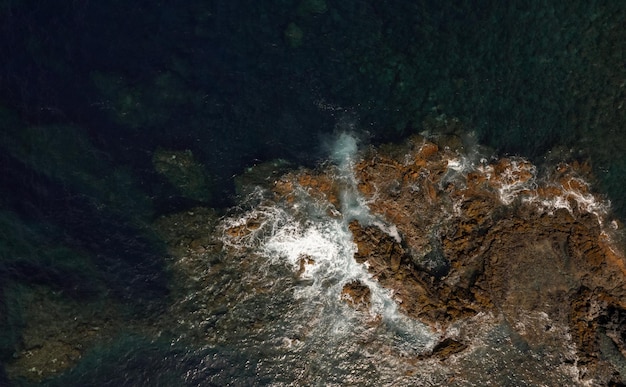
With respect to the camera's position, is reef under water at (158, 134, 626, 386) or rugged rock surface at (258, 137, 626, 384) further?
reef under water at (158, 134, 626, 386)

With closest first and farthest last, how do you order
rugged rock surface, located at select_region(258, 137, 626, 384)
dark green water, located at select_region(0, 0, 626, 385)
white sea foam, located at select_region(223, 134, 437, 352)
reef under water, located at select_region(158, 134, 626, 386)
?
rugged rock surface, located at select_region(258, 137, 626, 384), reef under water, located at select_region(158, 134, 626, 386), dark green water, located at select_region(0, 0, 626, 385), white sea foam, located at select_region(223, 134, 437, 352)

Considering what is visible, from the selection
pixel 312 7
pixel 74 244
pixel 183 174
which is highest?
pixel 312 7

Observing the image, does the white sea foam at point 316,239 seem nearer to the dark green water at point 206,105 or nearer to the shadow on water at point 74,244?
the dark green water at point 206,105

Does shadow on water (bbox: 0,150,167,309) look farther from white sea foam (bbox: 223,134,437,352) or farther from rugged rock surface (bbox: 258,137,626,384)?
rugged rock surface (bbox: 258,137,626,384)

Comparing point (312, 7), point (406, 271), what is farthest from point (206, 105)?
point (406, 271)

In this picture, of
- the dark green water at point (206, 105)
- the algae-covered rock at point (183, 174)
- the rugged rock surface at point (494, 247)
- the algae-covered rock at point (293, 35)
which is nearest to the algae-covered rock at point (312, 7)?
the dark green water at point (206, 105)

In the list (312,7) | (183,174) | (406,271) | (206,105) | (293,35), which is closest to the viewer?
(406,271)

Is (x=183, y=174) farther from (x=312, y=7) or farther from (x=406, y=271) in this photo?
(x=406, y=271)

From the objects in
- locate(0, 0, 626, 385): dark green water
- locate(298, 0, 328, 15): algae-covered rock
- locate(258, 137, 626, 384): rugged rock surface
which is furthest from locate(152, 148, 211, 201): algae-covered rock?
locate(298, 0, 328, 15): algae-covered rock

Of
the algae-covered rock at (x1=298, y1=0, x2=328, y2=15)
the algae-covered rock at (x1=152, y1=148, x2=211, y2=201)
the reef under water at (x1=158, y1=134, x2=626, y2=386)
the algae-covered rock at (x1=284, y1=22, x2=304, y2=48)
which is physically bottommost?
the reef under water at (x1=158, y1=134, x2=626, y2=386)
